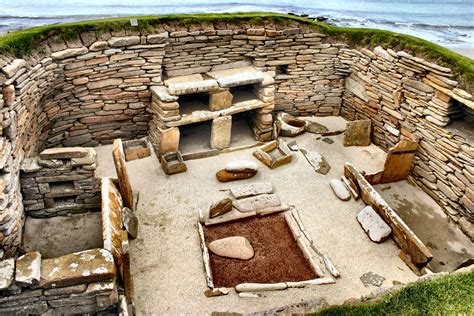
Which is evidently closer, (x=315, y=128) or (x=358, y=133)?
(x=358, y=133)

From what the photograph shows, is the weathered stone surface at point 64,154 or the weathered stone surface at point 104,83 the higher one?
the weathered stone surface at point 104,83

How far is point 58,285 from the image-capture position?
431 centimetres

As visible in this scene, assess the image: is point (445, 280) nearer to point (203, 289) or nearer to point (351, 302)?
point (351, 302)

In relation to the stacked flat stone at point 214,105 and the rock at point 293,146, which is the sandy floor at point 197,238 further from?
the stacked flat stone at point 214,105

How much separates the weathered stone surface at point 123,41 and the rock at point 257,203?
3761mm

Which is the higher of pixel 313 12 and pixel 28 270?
pixel 313 12

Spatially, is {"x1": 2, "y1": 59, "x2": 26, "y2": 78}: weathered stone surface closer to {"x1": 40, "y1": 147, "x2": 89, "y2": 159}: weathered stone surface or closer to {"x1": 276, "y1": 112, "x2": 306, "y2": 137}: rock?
{"x1": 40, "y1": 147, "x2": 89, "y2": 159}: weathered stone surface

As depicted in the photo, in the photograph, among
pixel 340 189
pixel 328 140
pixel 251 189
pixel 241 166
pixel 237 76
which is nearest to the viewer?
pixel 251 189

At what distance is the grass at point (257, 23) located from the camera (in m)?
6.87

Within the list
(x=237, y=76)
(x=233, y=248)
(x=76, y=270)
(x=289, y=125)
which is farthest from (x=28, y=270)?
(x=289, y=125)

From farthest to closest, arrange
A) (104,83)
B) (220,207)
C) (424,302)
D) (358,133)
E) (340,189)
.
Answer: (358,133)
(104,83)
(340,189)
(220,207)
(424,302)

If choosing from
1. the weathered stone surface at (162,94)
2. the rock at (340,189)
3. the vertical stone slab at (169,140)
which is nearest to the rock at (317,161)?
the rock at (340,189)

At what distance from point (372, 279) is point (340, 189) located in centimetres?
200

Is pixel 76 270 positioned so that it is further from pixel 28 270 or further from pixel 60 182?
pixel 60 182
